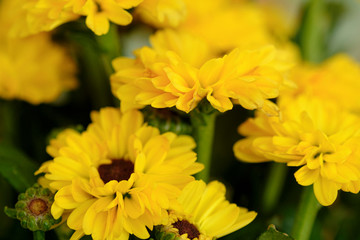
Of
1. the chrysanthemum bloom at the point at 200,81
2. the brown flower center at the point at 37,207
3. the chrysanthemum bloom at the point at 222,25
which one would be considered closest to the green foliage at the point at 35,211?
the brown flower center at the point at 37,207

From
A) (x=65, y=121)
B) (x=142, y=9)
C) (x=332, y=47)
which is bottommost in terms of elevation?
(x=65, y=121)

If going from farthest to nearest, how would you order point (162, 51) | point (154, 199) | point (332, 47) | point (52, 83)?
1. point (332, 47)
2. point (52, 83)
3. point (162, 51)
4. point (154, 199)

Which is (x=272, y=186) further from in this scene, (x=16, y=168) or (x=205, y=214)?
(x=16, y=168)

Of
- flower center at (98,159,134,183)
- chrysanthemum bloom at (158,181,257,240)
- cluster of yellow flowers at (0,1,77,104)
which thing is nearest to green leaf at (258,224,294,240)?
chrysanthemum bloom at (158,181,257,240)

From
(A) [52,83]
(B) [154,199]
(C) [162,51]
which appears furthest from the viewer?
(A) [52,83]

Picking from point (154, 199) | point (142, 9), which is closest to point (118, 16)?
point (142, 9)

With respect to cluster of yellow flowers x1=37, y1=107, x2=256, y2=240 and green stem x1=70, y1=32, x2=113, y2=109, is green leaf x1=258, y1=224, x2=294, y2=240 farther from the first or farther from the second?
green stem x1=70, y1=32, x2=113, y2=109

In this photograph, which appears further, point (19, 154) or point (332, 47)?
point (332, 47)

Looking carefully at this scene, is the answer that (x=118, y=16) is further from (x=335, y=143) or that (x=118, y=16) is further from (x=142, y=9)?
(x=335, y=143)
